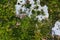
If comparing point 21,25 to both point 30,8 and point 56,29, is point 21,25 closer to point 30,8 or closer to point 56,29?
point 30,8

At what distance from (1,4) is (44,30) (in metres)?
1.02

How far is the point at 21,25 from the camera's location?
4.40 meters

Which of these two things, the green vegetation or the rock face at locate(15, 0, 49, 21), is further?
the rock face at locate(15, 0, 49, 21)

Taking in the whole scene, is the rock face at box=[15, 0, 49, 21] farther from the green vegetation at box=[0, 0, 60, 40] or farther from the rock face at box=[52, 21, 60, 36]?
the rock face at box=[52, 21, 60, 36]

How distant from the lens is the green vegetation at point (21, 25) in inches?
169

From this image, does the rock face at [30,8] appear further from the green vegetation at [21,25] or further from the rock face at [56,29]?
the rock face at [56,29]

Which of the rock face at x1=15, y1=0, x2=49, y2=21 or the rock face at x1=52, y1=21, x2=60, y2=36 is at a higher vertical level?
the rock face at x1=15, y1=0, x2=49, y2=21

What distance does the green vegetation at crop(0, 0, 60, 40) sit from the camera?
14.1 feet

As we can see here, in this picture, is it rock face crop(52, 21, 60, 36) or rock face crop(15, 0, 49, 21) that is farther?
rock face crop(15, 0, 49, 21)

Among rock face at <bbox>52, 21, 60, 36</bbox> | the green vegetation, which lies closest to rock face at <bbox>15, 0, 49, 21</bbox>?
the green vegetation

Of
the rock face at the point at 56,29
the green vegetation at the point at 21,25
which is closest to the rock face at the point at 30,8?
the green vegetation at the point at 21,25

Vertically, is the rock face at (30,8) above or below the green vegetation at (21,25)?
above

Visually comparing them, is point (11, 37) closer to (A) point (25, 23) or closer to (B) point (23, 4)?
(A) point (25, 23)

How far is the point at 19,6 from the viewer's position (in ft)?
15.0
